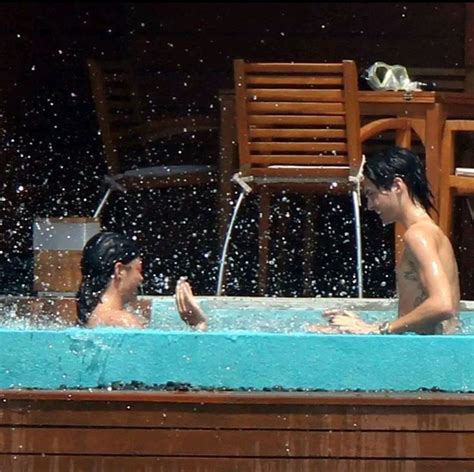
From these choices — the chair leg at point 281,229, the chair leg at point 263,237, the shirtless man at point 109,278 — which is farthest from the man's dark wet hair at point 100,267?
the chair leg at point 281,229

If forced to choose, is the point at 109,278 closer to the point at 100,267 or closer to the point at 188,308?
the point at 100,267

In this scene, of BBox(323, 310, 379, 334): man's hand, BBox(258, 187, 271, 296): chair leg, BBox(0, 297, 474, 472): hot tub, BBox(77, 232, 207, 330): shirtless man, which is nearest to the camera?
BBox(0, 297, 474, 472): hot tub

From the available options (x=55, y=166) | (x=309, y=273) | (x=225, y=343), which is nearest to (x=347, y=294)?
(x=309, y=273)

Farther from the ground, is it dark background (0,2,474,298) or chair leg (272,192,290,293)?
dark background (0,2,474,298)

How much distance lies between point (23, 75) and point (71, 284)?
2451 mm

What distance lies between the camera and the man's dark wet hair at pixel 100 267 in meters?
4.38

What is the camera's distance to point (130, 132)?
22.1 ft

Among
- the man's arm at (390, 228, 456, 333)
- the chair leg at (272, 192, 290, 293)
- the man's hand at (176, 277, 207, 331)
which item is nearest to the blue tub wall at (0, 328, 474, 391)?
the man's arm at (390, 228, 456, 333)

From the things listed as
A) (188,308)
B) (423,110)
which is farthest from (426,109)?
(188,308)

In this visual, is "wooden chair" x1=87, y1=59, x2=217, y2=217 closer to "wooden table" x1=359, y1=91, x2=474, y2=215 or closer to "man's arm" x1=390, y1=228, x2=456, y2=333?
"wooden table" x1=359, y1=91, x2=474, y2=215

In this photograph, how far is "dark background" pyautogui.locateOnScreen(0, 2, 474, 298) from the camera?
24.0 ft

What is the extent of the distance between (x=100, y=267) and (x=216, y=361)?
3.02 ft

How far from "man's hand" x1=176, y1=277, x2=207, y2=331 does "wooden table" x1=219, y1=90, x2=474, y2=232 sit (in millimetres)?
1675

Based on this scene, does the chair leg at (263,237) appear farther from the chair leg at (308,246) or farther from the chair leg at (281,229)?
the chair leg at (281,229)
